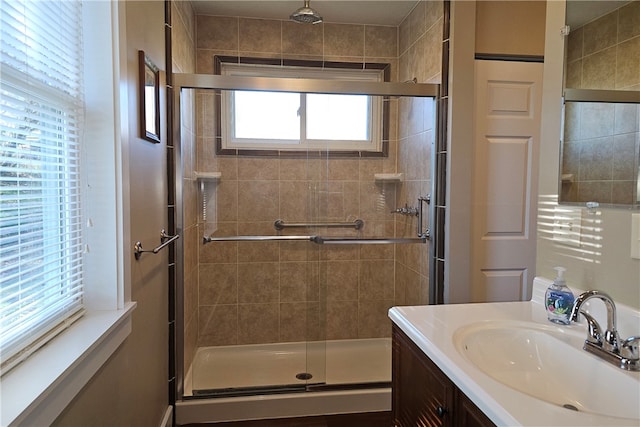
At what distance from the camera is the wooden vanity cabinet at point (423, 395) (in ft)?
3.21

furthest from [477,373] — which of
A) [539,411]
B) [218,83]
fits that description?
[218,83]

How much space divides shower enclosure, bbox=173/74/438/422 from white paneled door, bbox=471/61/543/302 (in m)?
0.29

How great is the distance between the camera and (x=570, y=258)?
137 centimetres

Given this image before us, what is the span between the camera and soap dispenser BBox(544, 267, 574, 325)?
1.24 m

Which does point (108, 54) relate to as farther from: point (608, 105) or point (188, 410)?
point (188, 410)

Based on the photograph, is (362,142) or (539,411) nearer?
(539,411)

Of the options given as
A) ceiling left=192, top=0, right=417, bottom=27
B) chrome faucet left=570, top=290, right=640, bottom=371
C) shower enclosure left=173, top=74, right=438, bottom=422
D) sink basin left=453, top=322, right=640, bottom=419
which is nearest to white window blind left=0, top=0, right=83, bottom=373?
shower enclosure left=173, top=74, right=438, bottom=422

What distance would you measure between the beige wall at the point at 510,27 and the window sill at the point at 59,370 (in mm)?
2272

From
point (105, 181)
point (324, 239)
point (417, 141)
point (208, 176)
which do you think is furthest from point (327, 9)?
point (105, 181)

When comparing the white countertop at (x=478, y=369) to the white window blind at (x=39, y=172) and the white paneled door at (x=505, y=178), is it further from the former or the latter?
the white window blind at (x=39, y=172)

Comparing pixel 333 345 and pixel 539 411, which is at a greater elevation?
pixel 539 411

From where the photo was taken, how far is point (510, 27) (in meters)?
2.30

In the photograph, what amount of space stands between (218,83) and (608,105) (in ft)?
6.01

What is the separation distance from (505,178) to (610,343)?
59.0 inches
